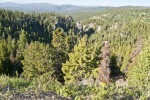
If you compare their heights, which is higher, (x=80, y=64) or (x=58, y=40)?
(x=58, y=40)

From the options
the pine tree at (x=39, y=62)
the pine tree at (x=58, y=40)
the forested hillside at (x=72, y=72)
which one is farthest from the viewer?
the pine tree at (x=58, y=40)

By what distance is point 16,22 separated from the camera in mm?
111500

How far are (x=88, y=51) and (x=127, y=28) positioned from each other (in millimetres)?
133150

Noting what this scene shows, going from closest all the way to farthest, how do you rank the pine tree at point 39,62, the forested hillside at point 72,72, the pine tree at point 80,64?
the forested hillside at point 72,72 < the pine tree at point 80,64 < the pine tree at point 39,62

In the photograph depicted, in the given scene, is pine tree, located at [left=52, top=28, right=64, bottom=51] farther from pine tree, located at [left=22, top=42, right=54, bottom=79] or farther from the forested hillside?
pine tree, located at [left=22, top=42, right=54, bottom=79]

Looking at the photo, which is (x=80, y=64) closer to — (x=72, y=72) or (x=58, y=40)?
(x=72, y=72)

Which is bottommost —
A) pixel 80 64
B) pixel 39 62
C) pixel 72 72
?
pixel 72 72

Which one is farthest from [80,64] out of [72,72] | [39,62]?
[39,62]

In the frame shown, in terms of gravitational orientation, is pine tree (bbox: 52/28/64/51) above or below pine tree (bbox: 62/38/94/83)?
above

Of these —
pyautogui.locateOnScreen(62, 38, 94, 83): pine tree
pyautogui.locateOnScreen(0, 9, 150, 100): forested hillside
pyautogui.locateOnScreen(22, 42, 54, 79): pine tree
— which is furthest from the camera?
pyautogui.locateOnScreen(22, 42, 54, 79): pine tree

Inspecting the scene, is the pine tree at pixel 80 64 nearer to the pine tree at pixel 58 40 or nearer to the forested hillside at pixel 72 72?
the forested hillside at pixel 72 72

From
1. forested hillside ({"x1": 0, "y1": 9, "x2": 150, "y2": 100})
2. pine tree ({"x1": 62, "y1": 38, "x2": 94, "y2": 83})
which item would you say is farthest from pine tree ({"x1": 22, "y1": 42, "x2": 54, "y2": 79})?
pine tree ({"x1": 62, "y1": 38, "x2": 94, "y2": 83})

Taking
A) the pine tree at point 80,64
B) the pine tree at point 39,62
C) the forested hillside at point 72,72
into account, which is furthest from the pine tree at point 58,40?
the pine tree at point 80,64

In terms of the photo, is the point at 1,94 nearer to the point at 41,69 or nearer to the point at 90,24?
the point at 41,69
